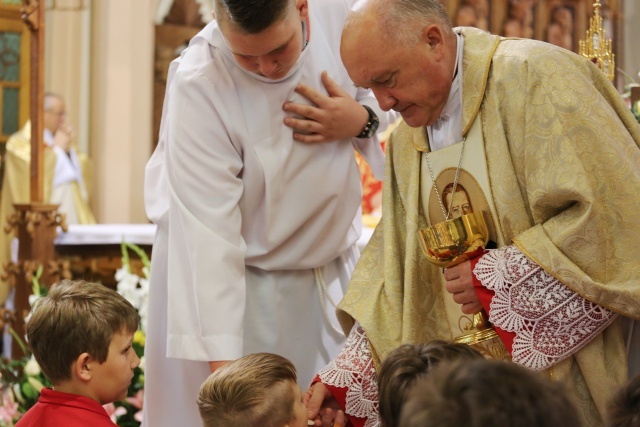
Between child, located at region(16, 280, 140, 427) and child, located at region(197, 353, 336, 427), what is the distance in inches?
18.5

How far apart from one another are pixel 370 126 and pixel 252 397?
1.07 meters

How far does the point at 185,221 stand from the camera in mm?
2930

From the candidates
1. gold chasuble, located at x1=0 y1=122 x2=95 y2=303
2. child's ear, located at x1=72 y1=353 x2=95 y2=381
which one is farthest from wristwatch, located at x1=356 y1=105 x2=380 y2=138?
gold chasuble, located at x1=0 y1=122 x2=95 y2=303

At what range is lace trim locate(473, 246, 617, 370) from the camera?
2.43 m

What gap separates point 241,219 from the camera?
303cm

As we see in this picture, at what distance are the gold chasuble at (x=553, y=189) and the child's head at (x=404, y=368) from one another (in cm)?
46

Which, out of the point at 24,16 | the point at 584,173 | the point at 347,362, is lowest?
the point at 347,362

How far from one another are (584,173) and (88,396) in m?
1.52

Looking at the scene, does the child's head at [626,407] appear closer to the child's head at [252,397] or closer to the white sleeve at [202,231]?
the child's head at [252,397]

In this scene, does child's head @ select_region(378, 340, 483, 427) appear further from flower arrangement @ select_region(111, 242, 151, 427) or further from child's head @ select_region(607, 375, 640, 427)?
flower arrangement @ select_region(111, 242, 151, 427)

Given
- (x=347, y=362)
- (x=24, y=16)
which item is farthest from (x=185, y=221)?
(x=24, y=16)

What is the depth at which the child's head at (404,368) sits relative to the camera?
6.52 ft

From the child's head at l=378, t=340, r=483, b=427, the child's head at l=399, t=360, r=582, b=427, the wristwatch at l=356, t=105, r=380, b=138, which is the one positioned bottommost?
the child's head at l=378, t=340, r=483, b=427

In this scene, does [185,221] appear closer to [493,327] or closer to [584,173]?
[493,327]
